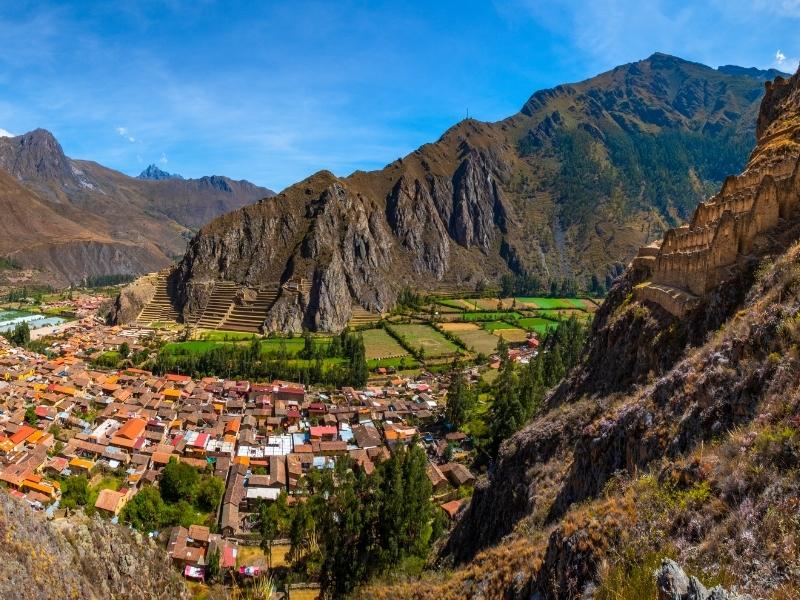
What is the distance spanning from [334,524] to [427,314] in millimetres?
111454

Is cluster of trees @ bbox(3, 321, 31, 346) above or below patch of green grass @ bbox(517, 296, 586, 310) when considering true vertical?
below

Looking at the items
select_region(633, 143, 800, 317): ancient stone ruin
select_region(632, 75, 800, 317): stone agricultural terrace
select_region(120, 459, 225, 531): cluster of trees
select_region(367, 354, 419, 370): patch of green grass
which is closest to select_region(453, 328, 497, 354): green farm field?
select_region(367, 354, 419, 370): patch of green grass

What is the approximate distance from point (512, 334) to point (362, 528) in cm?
9254

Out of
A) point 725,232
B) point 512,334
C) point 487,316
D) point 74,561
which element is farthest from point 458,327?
point 74,561

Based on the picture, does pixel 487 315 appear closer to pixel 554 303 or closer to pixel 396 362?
pixel 554 303

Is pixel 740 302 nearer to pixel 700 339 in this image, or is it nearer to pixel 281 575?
pixel 700 339

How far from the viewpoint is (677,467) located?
11555 mm

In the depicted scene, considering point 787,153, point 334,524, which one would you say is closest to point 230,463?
point 334,524

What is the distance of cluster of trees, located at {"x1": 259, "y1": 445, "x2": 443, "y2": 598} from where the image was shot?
1184 inches

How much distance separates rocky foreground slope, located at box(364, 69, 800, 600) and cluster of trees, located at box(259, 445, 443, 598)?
14.2 ft

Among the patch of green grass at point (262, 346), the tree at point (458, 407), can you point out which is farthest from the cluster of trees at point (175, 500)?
the patch of green grass at point (262, 346)

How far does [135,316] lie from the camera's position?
5305 inches

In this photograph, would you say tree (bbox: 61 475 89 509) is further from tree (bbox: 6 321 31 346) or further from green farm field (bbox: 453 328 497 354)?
green farm field (bbox: 453 328 497 354)

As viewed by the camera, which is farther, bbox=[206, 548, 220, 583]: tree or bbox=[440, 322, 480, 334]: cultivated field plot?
bbox=[440, 322, 480, 334]: cultivated field plot
